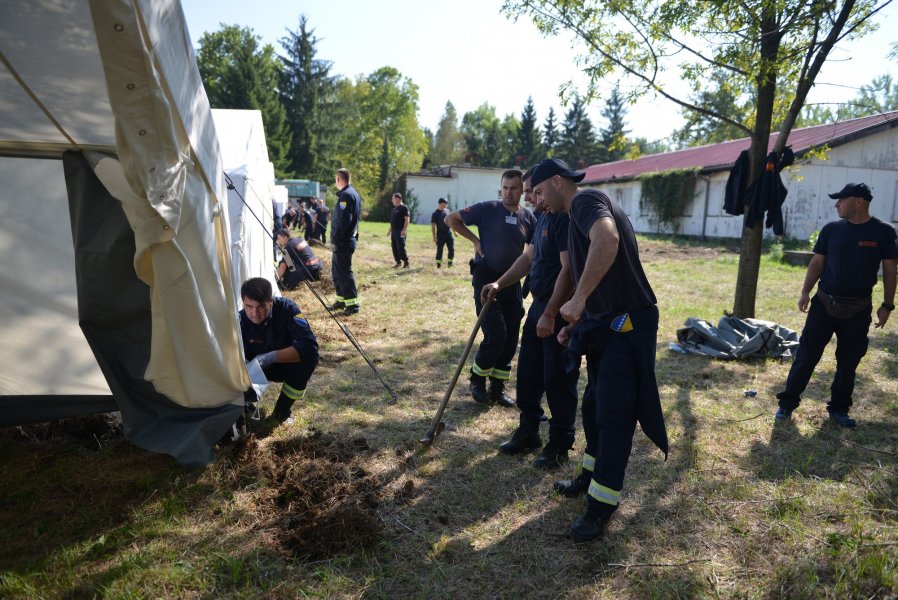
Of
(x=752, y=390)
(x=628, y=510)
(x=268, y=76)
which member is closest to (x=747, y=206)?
(x=752, y=390)

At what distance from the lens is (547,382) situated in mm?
3746

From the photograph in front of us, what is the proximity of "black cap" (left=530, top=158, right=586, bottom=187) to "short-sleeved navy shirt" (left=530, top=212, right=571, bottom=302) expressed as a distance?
40cm

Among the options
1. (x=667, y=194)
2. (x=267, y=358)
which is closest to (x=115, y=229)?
(x=267, y=358)

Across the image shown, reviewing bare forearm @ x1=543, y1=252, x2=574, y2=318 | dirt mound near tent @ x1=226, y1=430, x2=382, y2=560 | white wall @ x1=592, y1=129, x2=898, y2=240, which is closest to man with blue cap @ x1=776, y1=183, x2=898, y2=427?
bare forearm @ x1=543, y1=252, x2=574, y2=318

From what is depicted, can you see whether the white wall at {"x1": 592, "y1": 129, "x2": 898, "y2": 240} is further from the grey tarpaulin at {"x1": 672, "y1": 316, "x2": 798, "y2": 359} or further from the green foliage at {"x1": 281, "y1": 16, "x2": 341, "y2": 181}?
the green foliage at {"x1": 281, "y1": 16, "x2": 341, "y2": 181}

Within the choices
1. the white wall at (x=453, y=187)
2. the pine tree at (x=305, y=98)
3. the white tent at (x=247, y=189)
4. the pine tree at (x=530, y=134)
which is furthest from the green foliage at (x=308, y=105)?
the white tent at (x=247, y=189)

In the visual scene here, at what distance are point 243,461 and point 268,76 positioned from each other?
4422 cm

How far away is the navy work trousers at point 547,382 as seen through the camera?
372 cm

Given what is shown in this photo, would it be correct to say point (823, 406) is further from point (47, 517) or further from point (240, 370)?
point (47, 517)

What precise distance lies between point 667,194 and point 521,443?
23021 mm

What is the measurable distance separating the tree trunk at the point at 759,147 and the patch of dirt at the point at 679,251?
959cm

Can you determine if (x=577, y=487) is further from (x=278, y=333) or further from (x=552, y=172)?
(x=278, y=333)

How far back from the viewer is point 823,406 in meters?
5.01

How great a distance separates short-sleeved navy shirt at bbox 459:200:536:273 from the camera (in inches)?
193
